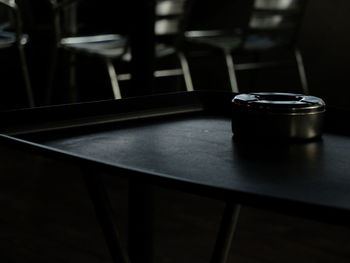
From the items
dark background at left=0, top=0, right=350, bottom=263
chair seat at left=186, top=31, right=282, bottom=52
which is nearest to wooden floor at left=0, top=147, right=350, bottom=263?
dark background at left=0, top=0, right=350, bottom=263

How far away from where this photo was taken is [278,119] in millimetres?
780

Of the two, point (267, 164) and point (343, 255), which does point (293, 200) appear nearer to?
point (267, 164)

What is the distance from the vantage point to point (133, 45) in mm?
2338

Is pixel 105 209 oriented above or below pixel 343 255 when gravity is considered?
above

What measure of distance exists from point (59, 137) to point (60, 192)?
1305mm

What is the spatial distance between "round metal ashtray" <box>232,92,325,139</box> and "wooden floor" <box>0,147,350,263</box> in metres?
0.76

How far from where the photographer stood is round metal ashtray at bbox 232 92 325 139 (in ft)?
2.56

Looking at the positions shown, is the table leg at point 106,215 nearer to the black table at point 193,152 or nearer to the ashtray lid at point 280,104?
the black table at point 193,152

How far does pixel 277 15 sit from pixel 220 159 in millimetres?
2667

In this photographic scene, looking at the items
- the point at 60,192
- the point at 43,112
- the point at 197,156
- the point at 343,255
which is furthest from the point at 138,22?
the point at 197,156

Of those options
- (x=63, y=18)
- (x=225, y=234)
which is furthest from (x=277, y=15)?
(x=225, y=234)

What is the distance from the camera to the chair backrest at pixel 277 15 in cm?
315

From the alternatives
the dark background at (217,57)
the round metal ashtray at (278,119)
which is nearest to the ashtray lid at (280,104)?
the round metal ashtray at (278,119)

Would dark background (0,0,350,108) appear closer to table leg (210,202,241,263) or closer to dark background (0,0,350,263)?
dark background (0,0,350,263)
